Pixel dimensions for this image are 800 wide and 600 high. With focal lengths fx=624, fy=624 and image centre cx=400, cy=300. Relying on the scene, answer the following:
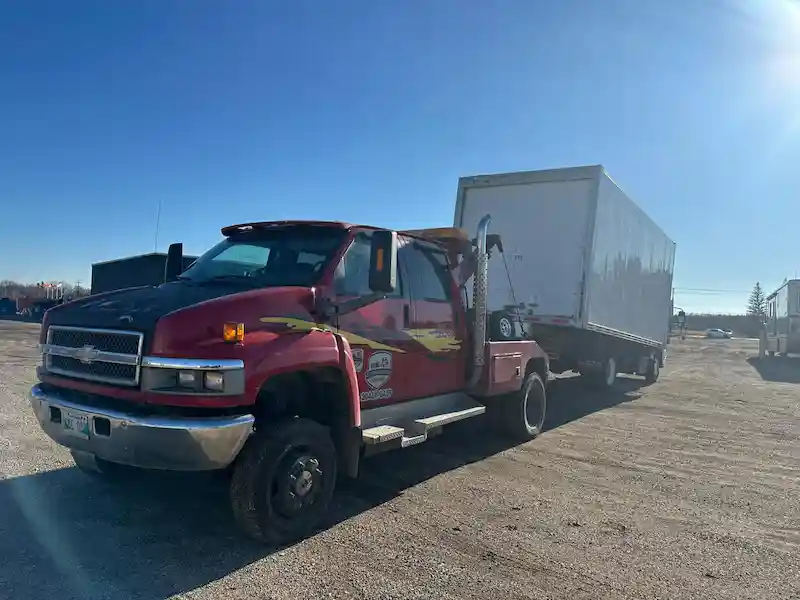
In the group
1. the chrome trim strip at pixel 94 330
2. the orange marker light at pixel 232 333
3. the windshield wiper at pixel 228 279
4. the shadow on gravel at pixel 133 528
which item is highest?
the windshield wiper at pixel 228 279

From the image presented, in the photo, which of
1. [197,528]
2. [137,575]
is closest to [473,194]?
[197,528]

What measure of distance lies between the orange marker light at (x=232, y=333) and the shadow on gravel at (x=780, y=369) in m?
18.2

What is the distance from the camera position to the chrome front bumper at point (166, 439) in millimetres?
3775

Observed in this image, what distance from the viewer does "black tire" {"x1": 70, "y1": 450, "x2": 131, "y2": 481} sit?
5.08m

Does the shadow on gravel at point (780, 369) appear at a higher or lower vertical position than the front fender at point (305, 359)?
lower

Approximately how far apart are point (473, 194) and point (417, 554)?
726 cm

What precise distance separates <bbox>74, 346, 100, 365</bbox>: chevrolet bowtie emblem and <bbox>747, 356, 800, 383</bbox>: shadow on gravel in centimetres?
1874

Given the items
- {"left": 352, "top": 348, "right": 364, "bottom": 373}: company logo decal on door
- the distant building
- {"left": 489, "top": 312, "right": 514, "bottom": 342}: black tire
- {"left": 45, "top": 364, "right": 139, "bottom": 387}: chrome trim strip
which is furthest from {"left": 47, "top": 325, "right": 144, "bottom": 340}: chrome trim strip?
the distant building

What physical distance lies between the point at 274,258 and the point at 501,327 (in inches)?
129

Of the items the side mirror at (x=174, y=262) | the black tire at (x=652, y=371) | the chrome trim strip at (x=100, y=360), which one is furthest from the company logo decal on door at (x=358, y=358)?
the black tire at (x=652, y=371)

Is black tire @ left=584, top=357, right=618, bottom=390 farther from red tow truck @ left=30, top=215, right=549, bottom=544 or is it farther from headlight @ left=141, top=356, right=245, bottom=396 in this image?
headlight @ left=141, top=356, right=245, bottom=396

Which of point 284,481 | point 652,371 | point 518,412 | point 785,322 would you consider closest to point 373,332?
point 284,481

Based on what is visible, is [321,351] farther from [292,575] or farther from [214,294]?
[292,575]

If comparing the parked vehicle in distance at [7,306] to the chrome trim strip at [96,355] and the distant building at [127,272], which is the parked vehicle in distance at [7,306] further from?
the chrome trim strip at [96,355]
